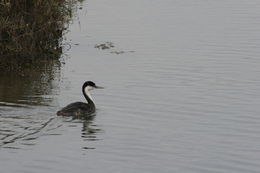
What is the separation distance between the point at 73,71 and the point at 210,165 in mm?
10628

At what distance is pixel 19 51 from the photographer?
25.4 meters

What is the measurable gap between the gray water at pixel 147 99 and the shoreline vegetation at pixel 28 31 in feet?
2.42

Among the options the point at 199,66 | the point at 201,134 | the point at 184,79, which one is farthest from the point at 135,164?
the point at 199,66

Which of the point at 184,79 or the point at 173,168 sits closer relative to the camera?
the point at 173,168

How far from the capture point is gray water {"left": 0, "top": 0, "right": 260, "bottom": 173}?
17.4m

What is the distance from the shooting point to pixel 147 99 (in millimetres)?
23125

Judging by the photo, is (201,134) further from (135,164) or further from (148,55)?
(148,55)

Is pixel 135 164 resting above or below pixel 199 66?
below

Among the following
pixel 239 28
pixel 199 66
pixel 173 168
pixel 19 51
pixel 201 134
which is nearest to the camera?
pixel 173 168

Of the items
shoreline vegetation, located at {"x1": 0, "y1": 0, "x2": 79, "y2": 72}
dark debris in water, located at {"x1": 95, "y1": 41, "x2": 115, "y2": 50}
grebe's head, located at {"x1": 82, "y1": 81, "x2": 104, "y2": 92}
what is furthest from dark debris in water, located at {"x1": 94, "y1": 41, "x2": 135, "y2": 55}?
grebe's head, located at {"x1": 82, "y1": 81, "x2": 104, "y2": 92}

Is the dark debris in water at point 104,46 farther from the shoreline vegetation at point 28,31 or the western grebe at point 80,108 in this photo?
the western grebe at point 80,108

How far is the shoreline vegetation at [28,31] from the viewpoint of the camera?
24.9m

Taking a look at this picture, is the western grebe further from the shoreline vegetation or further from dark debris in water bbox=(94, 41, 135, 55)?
dark debris in water bbox=(94, 41, 135, 55)

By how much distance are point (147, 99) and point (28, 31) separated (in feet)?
16.1
